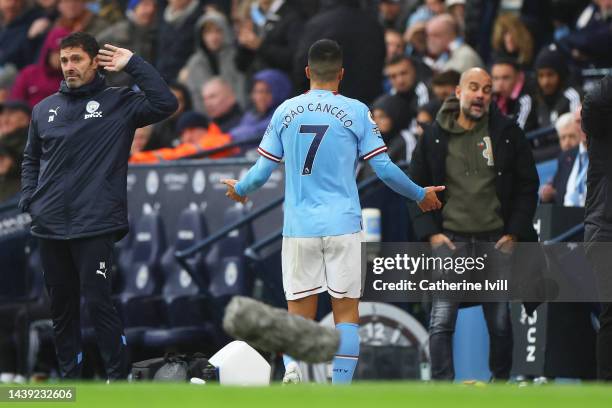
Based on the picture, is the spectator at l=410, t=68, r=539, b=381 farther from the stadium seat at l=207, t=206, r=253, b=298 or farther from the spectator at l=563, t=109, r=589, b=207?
the stadium seat at l=207, t=206, r=253, b=298

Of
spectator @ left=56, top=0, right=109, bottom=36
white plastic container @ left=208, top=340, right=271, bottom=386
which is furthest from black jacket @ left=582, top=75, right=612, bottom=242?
spectator @ left=56, top=0, right=109, bottom=36

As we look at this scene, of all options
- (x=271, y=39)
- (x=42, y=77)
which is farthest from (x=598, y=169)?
(x=42, y=77)

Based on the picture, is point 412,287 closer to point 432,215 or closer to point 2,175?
point 432,215

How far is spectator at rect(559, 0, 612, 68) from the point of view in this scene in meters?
15.2

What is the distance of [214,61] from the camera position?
18.8m

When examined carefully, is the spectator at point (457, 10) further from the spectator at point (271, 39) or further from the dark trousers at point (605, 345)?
the dark trousers at point (605, 345)

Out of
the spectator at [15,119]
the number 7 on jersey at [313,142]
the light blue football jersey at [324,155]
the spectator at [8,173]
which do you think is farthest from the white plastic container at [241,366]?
the spectator at [15,119]

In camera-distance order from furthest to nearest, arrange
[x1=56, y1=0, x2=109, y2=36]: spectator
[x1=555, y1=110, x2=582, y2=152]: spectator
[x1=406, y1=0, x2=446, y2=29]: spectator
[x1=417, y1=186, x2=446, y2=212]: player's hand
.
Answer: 1. [x1=56, y1=0, x2=109, y2=36]: spectator
2. [x1=406, y1=0, x2=446, y2=29]: spectator
3. [x1=555, y1=110, x2=582, y2=152]: spectator
4. [x1=417, y1=186, x2=446, y2=212]: player's hand

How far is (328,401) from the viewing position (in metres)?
6.97

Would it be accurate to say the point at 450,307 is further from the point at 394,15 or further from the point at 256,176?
the point at 394,15

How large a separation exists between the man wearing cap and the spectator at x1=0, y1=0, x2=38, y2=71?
10.0m

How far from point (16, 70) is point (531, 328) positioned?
406 inches

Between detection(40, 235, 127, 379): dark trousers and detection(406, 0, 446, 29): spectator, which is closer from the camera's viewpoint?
detection(40, 235, 127, 379): dark trousers

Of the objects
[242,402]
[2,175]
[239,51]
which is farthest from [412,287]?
[239,51]
